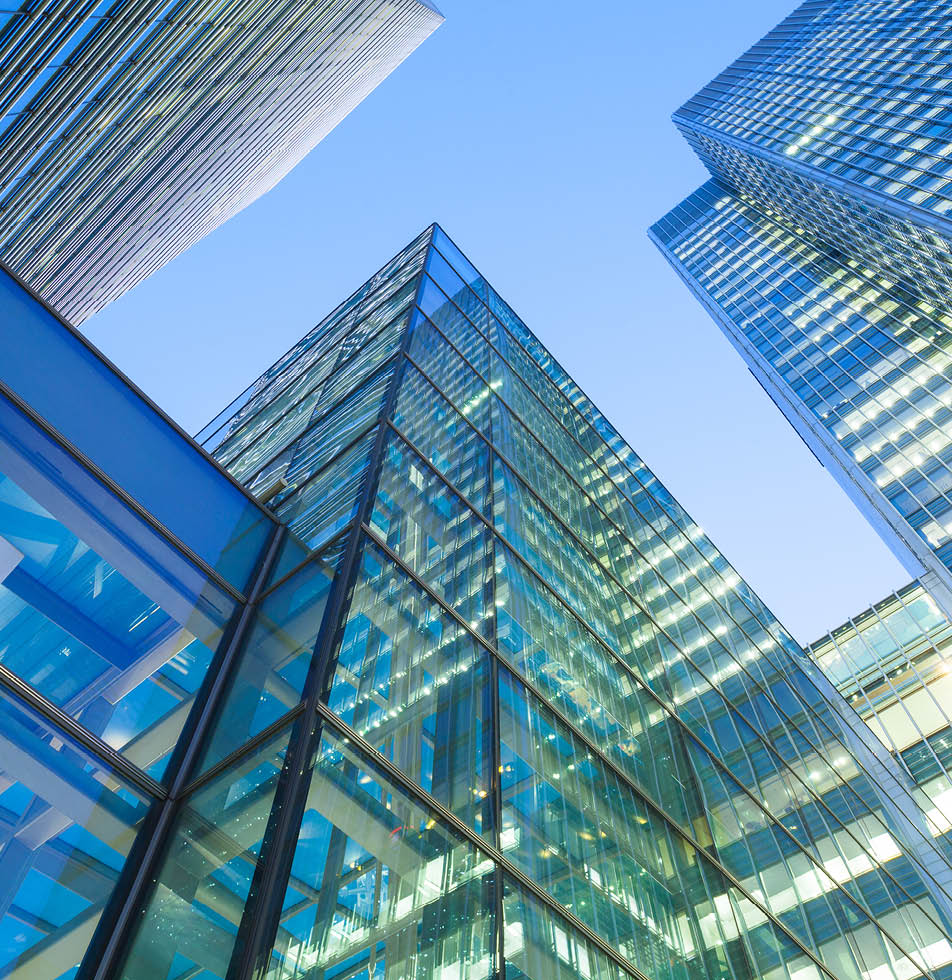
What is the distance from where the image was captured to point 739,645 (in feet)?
76.2

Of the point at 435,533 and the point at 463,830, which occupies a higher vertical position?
the point at 435,533

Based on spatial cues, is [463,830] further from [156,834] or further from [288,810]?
[156,834]

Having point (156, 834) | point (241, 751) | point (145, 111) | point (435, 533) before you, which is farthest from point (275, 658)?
point (145, 111)

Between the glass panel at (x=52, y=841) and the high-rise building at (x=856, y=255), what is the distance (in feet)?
153

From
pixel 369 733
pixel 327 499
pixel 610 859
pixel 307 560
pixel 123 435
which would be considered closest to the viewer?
pixel 369 733

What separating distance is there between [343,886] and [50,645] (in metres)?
3.49

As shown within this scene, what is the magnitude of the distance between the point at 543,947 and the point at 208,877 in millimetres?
3549

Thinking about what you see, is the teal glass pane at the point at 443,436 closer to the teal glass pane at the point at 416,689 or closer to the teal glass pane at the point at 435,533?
the teal glass pane at the point at 435,533

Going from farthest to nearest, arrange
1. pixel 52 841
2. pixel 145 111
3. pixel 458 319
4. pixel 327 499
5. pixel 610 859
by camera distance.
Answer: pixel 145 111 < pixel 458 319 < pixel 327 499 < pixel 610 859 < pixel 52 841

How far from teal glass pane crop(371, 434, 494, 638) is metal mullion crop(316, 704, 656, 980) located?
3266mm

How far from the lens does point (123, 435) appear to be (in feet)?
34.4

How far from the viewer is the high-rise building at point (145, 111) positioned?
2530cm

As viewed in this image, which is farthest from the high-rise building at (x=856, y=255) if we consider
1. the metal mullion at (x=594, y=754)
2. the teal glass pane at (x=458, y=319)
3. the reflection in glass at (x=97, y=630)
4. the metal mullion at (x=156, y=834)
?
the reflection in glass at (x=97, y=630)

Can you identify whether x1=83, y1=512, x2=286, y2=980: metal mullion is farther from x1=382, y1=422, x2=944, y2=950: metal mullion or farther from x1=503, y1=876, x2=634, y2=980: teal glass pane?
x1=503, y1=876, x2=634, y2=980: teal glass pane
